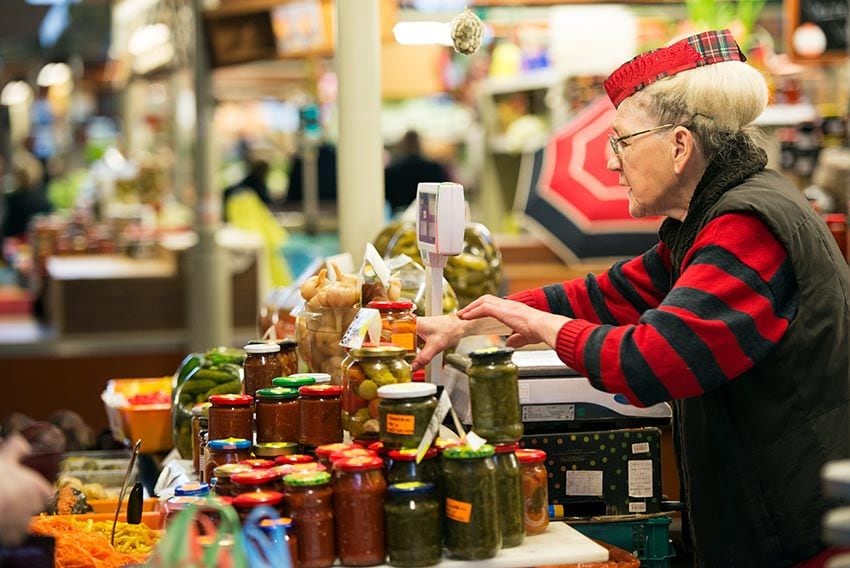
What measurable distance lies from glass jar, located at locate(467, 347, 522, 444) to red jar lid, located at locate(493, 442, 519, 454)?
1 cm

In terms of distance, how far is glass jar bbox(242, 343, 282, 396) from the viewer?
3.28m

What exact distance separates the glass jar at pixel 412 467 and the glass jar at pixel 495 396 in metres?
0.14

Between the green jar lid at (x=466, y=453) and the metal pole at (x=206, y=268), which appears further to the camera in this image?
the metal pole at (x=206, y=268)

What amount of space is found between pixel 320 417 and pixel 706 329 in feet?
2.80

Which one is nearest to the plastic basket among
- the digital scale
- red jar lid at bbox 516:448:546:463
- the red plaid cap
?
the digital scale

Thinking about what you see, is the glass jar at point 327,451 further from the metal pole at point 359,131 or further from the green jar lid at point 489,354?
the metal pole at point 359,131

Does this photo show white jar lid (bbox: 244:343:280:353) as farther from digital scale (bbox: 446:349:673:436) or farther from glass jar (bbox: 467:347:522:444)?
glass jar (bbox: 467:347:522:444)

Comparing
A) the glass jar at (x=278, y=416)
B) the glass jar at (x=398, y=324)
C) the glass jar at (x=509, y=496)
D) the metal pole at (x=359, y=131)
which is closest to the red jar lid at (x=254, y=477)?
the glass jar at (x=278, y=416)

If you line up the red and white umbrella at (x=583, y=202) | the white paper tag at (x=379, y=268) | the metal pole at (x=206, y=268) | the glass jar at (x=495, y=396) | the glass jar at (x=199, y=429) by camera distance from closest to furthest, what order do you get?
1. the glass jar at (x=495, y=396)
2. the white paper tag at (x=379, y=268)
3. the glass jar at (x=199, y=429)
4. the red and white umbrella at (x=583, y=202)
5. the metal pole at (x=206, y=268)

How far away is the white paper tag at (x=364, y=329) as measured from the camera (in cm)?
290

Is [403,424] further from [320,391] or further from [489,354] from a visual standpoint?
[320,391]

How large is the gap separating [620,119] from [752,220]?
18.4 inches

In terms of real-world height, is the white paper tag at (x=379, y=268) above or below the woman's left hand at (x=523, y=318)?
above

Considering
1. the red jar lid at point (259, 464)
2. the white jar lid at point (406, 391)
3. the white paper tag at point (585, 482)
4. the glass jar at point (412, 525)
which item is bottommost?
the white paper tag at point (585, 482)
